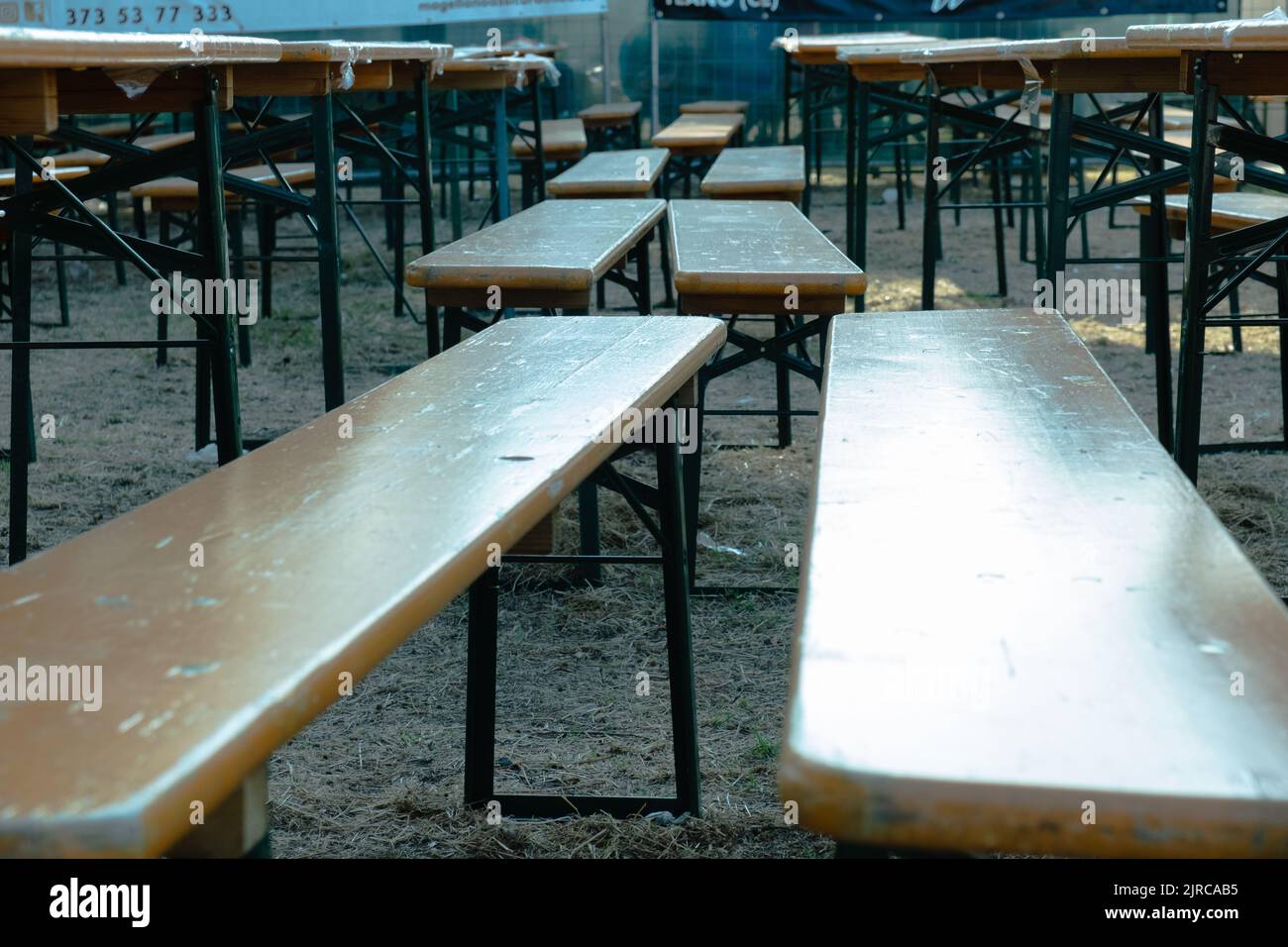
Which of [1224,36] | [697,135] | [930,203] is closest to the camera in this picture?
[1224,36]

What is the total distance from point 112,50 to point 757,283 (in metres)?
1.29

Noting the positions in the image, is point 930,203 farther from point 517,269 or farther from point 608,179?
point 517,269

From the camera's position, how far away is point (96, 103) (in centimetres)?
212

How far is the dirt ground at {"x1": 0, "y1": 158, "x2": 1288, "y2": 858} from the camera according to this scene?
1.96 metres

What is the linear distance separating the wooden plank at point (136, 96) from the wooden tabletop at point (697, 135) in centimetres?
378

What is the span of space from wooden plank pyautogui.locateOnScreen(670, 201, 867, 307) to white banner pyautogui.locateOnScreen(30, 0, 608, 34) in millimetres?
4834

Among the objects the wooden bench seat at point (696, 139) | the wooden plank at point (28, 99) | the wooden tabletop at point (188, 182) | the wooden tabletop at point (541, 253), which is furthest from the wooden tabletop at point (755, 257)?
the wooden bench seat at point (696, 139)

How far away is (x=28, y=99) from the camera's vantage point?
1642 mm

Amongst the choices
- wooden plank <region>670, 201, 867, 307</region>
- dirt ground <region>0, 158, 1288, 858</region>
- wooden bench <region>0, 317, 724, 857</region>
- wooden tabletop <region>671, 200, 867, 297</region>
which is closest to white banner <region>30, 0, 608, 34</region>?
dirt ground <region>0, 158, 1288, 858</region>

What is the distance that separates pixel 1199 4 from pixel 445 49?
20.7 feet

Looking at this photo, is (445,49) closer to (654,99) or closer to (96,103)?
(96,103)

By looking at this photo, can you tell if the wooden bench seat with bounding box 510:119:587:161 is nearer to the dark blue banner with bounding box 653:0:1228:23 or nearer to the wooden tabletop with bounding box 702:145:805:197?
the wooden tabletop with bounding box 702:145:805:197

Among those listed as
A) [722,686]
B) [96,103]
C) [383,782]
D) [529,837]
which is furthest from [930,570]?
[96,103]
